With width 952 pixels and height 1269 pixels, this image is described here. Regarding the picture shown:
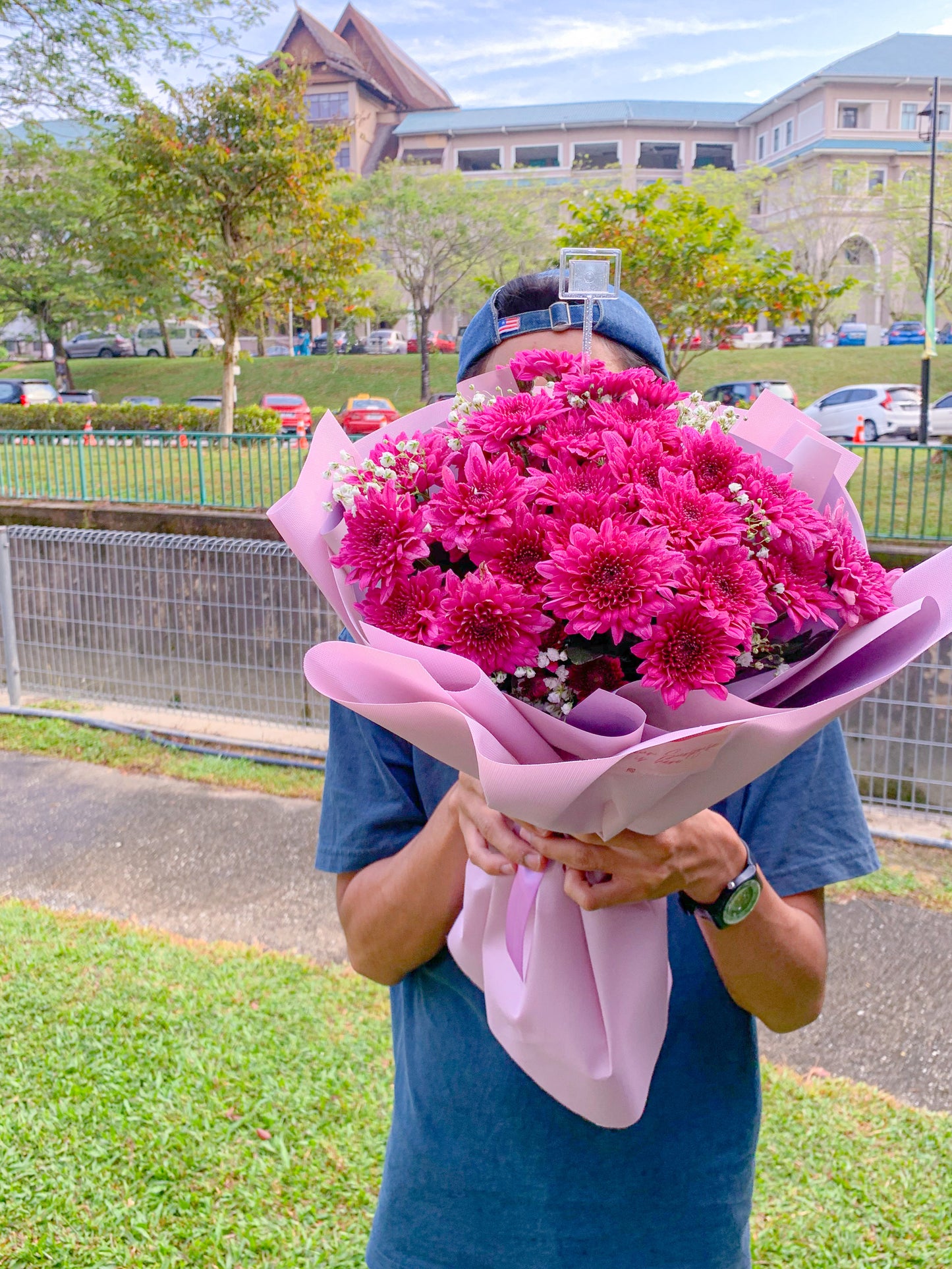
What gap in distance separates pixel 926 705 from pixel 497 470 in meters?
4.97

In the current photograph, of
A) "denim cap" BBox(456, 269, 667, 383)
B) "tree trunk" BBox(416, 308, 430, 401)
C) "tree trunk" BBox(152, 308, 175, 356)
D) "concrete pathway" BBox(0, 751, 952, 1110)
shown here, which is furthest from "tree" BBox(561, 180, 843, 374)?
"tree trunk" BBox(152, 308, 175, 356)

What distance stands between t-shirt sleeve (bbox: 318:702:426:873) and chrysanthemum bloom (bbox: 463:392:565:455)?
43 cm

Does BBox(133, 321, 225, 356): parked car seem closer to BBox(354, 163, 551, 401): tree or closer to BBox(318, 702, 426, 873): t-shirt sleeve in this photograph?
BBox(354, 163, 551, 401): tree

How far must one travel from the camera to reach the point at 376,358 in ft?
126

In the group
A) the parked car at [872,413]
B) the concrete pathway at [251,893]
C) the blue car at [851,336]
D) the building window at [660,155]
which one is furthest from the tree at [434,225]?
the building window at [660,155]

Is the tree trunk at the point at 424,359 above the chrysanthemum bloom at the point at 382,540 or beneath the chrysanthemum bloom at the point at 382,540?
above

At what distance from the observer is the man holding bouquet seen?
1.27 m

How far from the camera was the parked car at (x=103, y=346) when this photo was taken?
4356cm

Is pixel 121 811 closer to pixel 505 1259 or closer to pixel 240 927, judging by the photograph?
pixel 240 927

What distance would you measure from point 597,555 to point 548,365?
1.24 feet

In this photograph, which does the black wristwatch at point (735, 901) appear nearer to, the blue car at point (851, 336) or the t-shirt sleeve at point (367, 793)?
the t-shirt sleeve at point (367, 793)

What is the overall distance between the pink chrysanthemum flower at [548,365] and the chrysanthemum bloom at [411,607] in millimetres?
312

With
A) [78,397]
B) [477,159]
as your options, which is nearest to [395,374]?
[78,397]

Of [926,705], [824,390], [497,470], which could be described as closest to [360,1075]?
[497,470]
